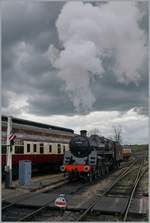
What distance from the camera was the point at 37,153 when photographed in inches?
850

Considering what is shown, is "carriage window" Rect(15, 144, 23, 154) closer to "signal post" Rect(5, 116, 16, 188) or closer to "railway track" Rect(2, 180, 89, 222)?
"signal post" Rect(5, 116, 16, 188)

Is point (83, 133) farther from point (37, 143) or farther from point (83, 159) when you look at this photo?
point (37, 143)

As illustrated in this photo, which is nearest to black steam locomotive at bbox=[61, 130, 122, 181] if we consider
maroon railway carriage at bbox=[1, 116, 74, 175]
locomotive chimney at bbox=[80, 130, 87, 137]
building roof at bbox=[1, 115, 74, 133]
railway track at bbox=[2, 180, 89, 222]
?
locomotive chimney at bbox=[80, 130, 87, 137]

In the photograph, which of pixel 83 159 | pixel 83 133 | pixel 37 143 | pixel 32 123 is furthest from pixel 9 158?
pixel 32 123

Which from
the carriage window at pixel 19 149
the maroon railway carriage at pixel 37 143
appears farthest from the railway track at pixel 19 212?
the carriage window at pixel 19 149

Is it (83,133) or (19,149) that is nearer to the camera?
(19,149)

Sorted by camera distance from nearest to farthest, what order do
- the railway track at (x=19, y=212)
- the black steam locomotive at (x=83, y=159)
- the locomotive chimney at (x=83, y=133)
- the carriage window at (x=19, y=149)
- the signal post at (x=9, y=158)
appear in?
the railway track at (x=19, y=212)
the signal post at (x=9, y=158)
the carriage window at (x=19, y=149)
the black steam locomotive at (x=83, y=159)
the locomotive chimney at (x=83, y=133)

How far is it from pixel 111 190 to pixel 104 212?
221 inches

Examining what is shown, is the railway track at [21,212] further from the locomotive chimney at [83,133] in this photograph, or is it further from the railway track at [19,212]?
the locomotive chimney at [83,133]

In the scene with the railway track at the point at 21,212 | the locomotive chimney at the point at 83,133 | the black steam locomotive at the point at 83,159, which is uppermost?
the locomotive chimney at the point at 83,133

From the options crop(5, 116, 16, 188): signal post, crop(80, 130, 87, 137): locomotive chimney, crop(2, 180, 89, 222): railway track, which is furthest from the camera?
crop(80, 130, 87, 137): locomotive chimney

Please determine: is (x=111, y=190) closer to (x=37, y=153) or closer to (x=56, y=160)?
(x=37, y=153)

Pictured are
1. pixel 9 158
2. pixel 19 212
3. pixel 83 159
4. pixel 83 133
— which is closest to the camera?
pixel 19 212

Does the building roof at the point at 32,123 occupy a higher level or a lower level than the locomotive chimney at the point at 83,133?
higher
